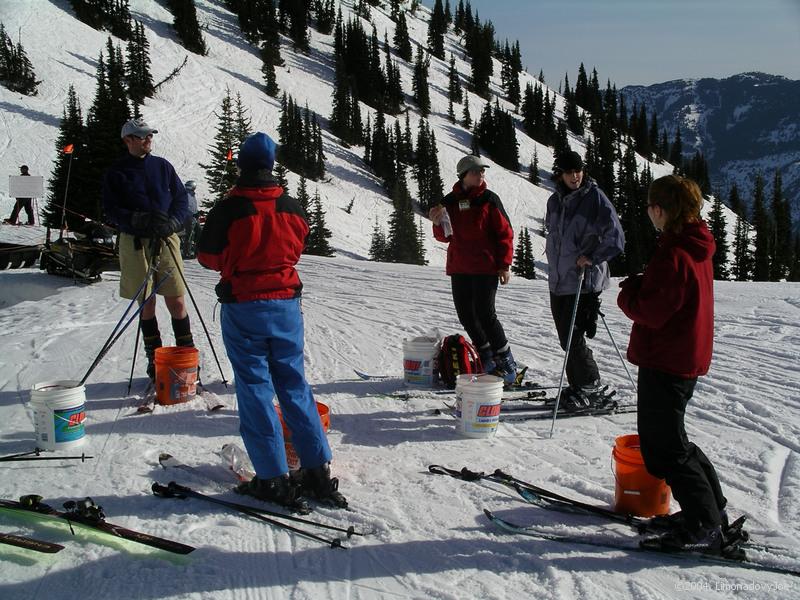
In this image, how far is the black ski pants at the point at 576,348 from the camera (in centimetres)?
502

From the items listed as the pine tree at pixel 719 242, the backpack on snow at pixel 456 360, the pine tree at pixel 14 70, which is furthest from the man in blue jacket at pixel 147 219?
the pine tree at pixel 719 242

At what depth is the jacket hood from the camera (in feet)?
9.50

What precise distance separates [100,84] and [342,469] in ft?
108

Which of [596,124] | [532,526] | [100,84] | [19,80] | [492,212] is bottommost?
[532,526]

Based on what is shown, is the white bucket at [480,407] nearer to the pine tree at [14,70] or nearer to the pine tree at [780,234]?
the pine tree at [14,70]

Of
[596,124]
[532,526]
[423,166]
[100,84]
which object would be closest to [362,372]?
[532,526]

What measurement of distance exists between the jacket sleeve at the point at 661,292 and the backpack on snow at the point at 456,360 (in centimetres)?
287

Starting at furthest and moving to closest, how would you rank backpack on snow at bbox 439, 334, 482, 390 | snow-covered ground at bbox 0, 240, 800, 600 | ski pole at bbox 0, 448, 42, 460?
backpack on snow at bbox 439, 334, 482, 390
ski pole at bbox 0, 448, 42, 460
snow-covered ground at bbox 0, 240, 800, 600

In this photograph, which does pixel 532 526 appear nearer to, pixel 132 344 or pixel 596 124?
pixel 132 344

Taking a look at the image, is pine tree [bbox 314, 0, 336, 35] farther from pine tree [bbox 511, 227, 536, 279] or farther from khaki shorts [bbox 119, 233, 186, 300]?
khaki shorts [bbox 119, 233, 186, 300]

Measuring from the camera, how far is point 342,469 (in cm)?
412

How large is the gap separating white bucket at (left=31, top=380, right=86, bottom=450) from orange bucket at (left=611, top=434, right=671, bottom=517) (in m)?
3.38

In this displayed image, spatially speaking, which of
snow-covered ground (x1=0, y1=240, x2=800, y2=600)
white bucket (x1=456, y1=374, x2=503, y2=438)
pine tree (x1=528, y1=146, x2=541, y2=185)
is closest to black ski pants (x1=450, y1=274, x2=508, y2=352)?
snow-covered ground (x1=0, y1=240, x2=800, y2=600)

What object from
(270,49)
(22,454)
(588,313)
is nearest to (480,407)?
(588,313)
